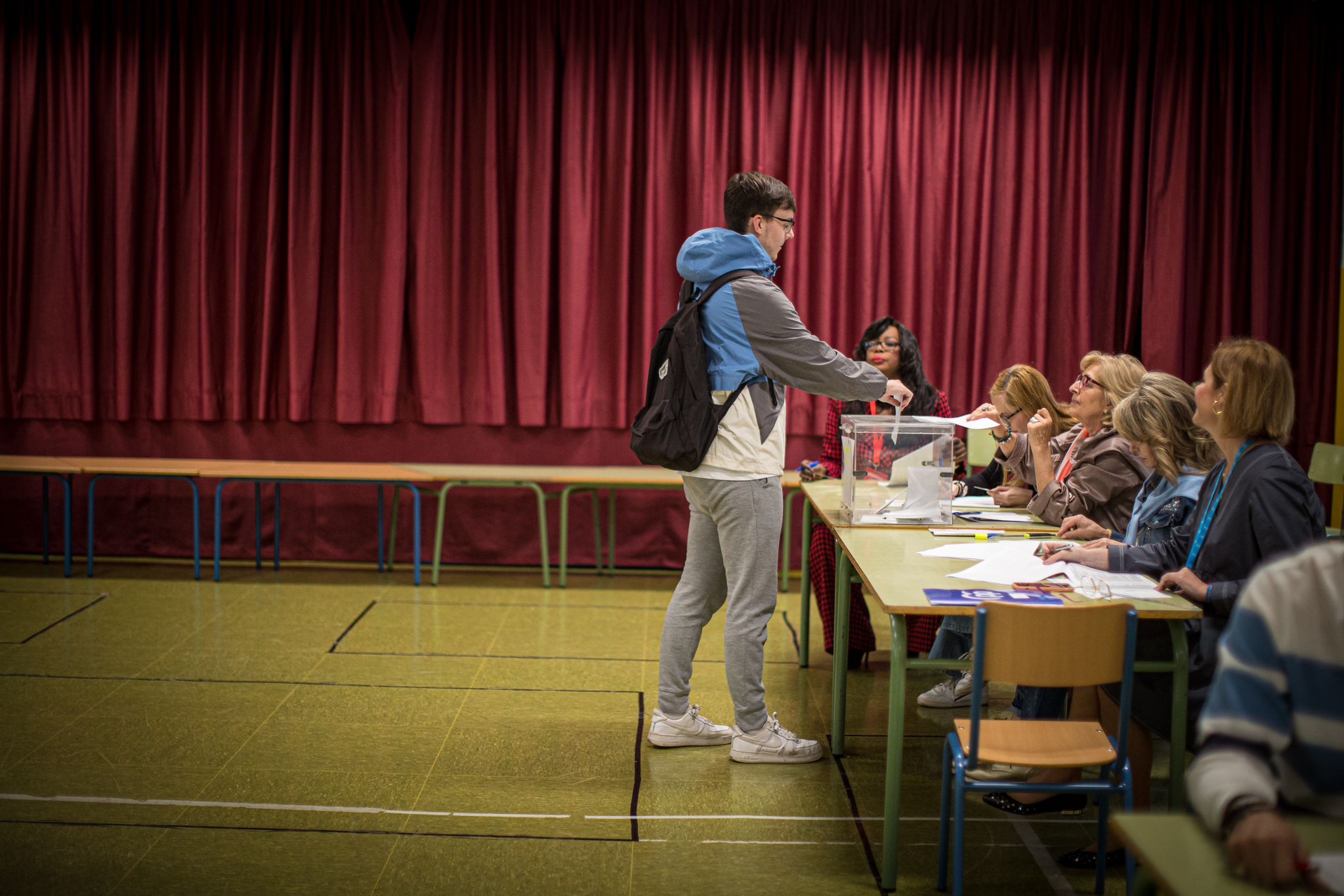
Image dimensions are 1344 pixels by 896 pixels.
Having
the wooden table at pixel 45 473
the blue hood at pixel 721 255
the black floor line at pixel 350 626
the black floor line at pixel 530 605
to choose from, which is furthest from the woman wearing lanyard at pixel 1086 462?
the wooden table at pixel 45 473

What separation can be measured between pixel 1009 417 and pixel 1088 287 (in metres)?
2.49

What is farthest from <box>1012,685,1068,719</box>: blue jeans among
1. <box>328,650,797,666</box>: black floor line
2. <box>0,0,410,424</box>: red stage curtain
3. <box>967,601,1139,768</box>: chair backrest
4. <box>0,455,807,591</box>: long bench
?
<box>0,0,410,424</box>: red stage curtain

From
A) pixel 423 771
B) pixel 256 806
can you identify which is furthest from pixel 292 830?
pixel 423 771

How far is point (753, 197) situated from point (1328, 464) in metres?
3.20

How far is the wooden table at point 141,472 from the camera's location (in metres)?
5.79

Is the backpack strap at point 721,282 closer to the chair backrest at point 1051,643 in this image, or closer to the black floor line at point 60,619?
the chair backrest at point 1051,643

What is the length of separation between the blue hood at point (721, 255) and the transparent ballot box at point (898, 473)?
2.26ft

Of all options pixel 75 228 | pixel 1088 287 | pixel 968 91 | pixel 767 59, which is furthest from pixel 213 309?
pixel 1088 287

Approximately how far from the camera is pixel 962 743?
2371 millimetres

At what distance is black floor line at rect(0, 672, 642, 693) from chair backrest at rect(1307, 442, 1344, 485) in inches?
122

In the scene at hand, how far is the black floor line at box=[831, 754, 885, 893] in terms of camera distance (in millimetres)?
2598

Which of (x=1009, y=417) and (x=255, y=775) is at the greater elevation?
(x=1009, y=417)

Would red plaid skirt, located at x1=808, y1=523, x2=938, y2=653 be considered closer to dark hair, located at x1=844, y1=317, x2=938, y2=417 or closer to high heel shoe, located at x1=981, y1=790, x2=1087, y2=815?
dark hair, located at x1=844, y1=317, x2=938, y2=417

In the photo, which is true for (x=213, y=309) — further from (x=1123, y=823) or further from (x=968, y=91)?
(x=1123, y=823)
